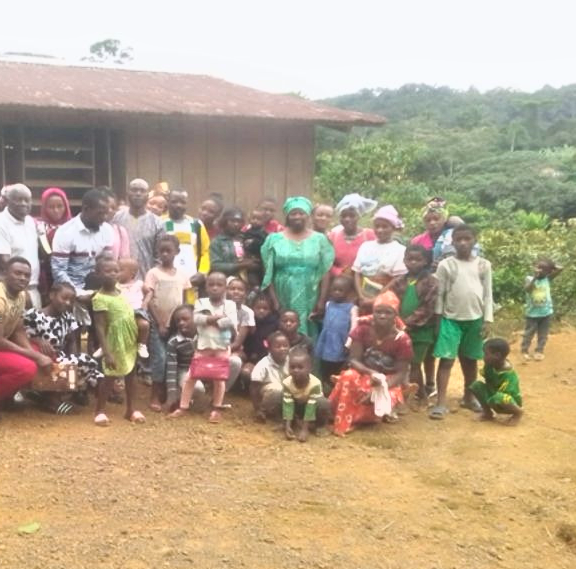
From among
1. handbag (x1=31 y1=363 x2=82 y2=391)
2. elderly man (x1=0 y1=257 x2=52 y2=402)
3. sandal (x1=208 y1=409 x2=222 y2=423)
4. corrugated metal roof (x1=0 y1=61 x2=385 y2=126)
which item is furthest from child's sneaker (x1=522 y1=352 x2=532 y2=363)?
elderly man (x1=0 y1=257 x2=52 y2=402)

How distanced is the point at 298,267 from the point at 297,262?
0.04 metres

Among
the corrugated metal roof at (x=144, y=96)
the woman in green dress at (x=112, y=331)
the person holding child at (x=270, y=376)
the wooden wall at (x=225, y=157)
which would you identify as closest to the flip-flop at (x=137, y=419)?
the woman in green dress at (x=112, y=331)

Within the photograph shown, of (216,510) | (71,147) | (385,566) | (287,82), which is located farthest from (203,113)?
(287,82)

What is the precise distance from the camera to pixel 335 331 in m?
6.24

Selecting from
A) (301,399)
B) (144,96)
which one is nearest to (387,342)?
(301,399)

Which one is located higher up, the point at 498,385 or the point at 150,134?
the point at 150,134

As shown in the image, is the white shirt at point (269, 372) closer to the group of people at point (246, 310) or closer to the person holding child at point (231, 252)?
the group of people at point (246, 310)

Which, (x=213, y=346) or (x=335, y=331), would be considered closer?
(x=213, y=346)

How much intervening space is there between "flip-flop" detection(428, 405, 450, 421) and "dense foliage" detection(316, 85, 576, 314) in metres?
5.05

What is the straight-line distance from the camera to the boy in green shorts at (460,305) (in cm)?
621

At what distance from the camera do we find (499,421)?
630 cm

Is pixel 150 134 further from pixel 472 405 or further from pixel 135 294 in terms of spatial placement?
pixel 472 405

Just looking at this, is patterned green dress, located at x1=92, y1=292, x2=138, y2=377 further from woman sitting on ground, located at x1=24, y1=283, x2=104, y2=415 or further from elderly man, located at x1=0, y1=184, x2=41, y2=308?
elderly man, located at x1=0, y1=184, x2=41, y2=308

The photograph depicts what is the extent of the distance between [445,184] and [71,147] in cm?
1640
